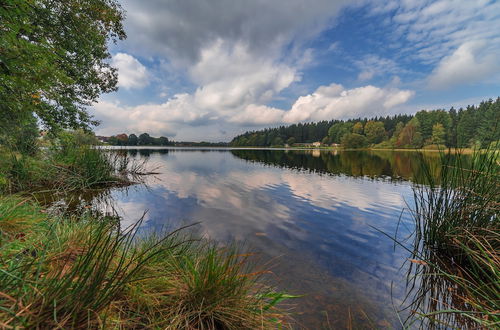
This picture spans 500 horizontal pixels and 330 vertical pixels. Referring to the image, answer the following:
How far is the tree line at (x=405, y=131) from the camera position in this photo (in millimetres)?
4840

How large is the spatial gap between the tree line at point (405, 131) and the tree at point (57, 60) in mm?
7577

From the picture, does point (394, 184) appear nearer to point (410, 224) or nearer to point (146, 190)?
point (410, 224)

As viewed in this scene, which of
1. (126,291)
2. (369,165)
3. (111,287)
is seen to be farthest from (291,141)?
(111,287)

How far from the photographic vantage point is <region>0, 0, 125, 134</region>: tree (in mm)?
3713

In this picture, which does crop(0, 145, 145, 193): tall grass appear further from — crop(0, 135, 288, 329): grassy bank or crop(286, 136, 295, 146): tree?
crop(286, 136, 295, 146): tree

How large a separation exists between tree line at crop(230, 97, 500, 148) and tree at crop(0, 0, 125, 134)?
758cm

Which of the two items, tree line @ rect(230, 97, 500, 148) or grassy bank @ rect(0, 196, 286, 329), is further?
tree line @ rect(230, 97, 500, 148)

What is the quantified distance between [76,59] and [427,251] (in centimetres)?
1898

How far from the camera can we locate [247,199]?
11.5 metres

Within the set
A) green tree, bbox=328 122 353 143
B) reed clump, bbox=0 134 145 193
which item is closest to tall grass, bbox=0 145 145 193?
reed clump, bbox=0 134 145 193

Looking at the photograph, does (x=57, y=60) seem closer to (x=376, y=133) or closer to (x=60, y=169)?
(x=60, y=169)

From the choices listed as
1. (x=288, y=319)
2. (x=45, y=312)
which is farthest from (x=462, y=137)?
(x=45, y=312)

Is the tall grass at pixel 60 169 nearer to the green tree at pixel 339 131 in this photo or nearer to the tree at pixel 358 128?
the tree at pixel 358 128

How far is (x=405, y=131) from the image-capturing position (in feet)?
244
